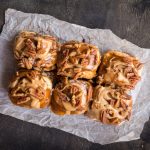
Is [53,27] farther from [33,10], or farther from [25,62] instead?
[25,62]

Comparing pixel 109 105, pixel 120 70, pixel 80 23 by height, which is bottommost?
pixel 109 105

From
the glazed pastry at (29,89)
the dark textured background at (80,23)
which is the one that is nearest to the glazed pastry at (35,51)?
the glazed pastry at (29,89)

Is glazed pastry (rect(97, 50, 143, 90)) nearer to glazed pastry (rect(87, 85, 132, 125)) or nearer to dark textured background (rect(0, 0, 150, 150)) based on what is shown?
glazed pastry (rect(87, 85, 132, 125))

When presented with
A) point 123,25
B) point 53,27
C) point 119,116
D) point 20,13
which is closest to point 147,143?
point 119,116

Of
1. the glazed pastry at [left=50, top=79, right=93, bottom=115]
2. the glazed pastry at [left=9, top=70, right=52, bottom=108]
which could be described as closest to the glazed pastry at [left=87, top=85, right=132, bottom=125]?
the glazed pastry at [left=50, top=79, right=93, bottom=115]

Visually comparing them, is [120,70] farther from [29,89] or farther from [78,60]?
[29,89]

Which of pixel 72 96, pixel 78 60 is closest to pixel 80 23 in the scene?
pixel 78 60
